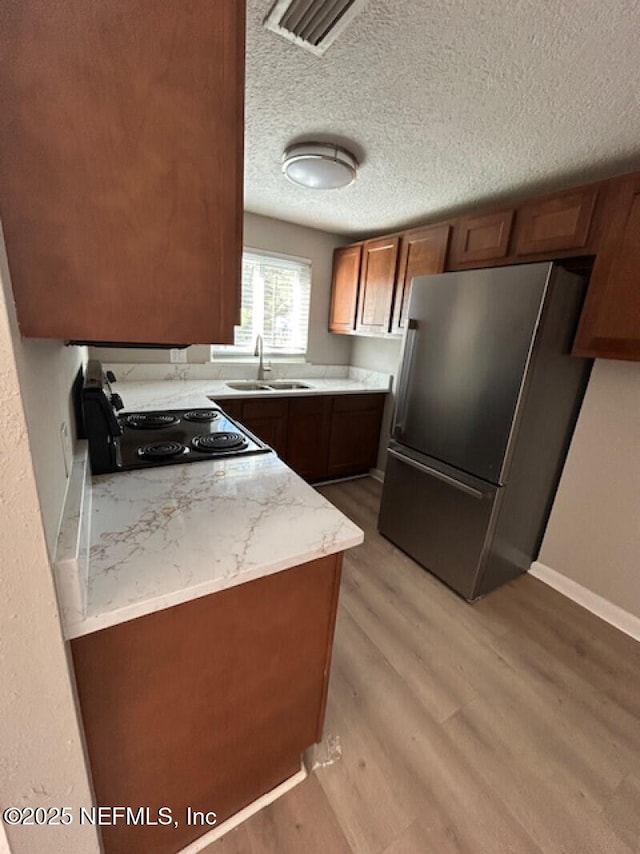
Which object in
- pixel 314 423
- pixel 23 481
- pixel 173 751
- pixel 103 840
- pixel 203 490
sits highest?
pixel 23 481

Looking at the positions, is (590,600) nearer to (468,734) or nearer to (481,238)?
(468,734)

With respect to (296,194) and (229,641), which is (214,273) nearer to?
(229,641)

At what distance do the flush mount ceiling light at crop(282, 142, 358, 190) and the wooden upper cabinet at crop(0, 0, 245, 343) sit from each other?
53.7 inches

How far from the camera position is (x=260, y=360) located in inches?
130

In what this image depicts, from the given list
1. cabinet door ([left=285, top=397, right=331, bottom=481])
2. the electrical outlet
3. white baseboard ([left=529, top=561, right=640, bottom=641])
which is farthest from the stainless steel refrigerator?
the electrical outlet

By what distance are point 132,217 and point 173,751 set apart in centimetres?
117

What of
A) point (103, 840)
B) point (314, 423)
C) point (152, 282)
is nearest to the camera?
point (152, 282)

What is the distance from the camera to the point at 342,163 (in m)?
1.78

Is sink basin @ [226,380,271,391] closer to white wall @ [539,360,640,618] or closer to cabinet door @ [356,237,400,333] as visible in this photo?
cabinet door @ [356,237,400,333]

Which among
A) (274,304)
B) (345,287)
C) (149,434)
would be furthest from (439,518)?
(274,304)

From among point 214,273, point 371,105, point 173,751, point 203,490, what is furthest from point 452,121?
point 173,751

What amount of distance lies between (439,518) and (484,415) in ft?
2.29

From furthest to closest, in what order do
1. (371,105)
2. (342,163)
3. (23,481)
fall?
(342,163) < (371,105) < (23,481)

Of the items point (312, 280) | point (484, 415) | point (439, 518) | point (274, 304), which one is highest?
point (312, 280)
